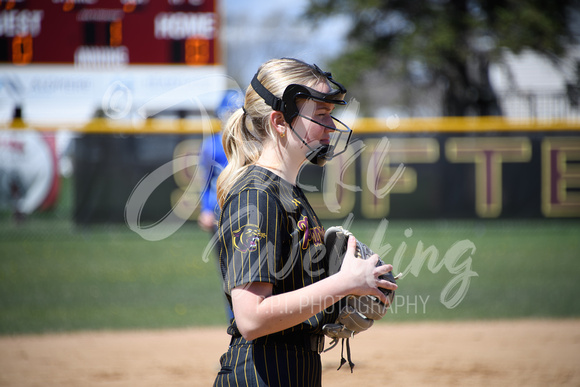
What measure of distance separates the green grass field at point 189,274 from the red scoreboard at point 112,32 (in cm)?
415

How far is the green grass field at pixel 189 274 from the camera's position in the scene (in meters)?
7.07

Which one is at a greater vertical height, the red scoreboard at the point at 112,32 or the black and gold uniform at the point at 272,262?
the red scoreboard at the point at 112,32

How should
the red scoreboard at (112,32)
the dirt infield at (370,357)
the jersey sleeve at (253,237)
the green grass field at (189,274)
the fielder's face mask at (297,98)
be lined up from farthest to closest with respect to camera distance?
the red scoreboard at (112,32) < the green grass field at (189,274) < the dirt infield at (370,357) < the fielder's face mask at (297,98) < the jersey sleeve at (253,237)

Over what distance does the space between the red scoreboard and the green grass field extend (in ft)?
13.6

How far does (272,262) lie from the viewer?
1.62m

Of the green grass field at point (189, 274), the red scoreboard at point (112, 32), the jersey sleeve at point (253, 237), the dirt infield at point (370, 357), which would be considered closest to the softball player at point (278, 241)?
the jersey sleeve at point (253, 237)

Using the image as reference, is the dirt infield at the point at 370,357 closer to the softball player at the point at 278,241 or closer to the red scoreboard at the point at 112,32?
the softball player at the point at 278,241

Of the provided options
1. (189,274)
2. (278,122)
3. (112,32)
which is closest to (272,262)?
(278,122)

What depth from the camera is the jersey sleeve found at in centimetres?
161

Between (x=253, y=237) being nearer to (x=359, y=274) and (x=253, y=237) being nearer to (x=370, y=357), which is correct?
(x=359, y=274)

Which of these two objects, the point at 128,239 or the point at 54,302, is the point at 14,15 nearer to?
the point at 128,239

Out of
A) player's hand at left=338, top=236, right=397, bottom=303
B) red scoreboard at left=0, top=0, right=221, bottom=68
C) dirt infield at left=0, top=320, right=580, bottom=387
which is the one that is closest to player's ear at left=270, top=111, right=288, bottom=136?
player's hand at left=338, top=236, right=397, bottom=303

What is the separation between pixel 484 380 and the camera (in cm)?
471

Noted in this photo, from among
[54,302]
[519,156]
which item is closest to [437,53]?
[519,156]
